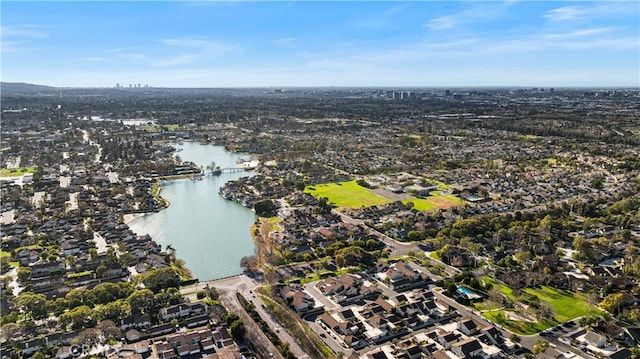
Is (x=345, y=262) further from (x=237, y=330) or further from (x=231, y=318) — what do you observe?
(x=237, y=330)

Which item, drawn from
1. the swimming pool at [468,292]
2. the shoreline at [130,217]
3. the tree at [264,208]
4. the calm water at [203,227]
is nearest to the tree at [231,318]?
the calm water at [203,227]

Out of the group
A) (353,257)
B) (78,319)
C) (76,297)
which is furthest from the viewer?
(353,257)

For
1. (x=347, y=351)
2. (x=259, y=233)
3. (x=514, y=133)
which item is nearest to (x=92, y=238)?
(x=259, y=233)

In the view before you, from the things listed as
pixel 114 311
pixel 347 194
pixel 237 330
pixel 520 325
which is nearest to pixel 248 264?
pixel 237 330

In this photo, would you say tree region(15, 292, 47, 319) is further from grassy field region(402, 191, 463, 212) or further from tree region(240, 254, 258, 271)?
grassy field region(402, 191, 463, 212)

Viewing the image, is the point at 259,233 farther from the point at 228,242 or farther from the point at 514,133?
the point at 514,133

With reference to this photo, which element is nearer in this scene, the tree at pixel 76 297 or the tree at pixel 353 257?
the tree at pixel 76 297

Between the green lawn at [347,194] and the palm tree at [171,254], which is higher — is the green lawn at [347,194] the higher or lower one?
the higher one

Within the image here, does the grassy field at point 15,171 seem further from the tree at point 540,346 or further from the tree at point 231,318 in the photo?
the tree at point 540,346
